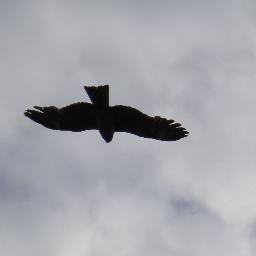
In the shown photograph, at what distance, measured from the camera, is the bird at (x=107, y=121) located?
32.3ft

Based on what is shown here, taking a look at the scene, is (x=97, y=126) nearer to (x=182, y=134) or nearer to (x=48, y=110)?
(x=48, y=110)

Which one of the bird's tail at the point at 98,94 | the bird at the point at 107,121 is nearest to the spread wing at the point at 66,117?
the bird at the point at 107,121

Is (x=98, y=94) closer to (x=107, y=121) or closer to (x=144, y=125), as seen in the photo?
(x=107, y=121)

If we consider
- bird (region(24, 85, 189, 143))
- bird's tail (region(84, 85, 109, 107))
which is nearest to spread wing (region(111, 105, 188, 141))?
bird (region(24, 85, 189, 143))

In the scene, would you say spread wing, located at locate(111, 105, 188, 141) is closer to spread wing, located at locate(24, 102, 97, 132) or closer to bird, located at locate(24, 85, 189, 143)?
bird, located at locate(24, 85, 189, 143)

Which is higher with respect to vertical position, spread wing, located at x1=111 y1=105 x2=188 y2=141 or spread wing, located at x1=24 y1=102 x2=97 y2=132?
spread wing, located at x1=111 y1=105 x2=188 y2=141

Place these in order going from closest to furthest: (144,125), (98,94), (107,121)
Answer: (98,94) < (107,121) < (144,125)

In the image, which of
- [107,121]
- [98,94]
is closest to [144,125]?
[107,121]

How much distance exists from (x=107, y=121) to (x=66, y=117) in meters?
1.04

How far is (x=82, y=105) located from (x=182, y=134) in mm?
2590

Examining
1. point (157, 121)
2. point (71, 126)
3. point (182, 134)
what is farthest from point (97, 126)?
point (182, 134)

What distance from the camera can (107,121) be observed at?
995 centimetres

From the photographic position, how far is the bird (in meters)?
9.85

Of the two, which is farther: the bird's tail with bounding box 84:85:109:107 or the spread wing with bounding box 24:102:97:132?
the spread wing with bounding box 24:102:97:132
